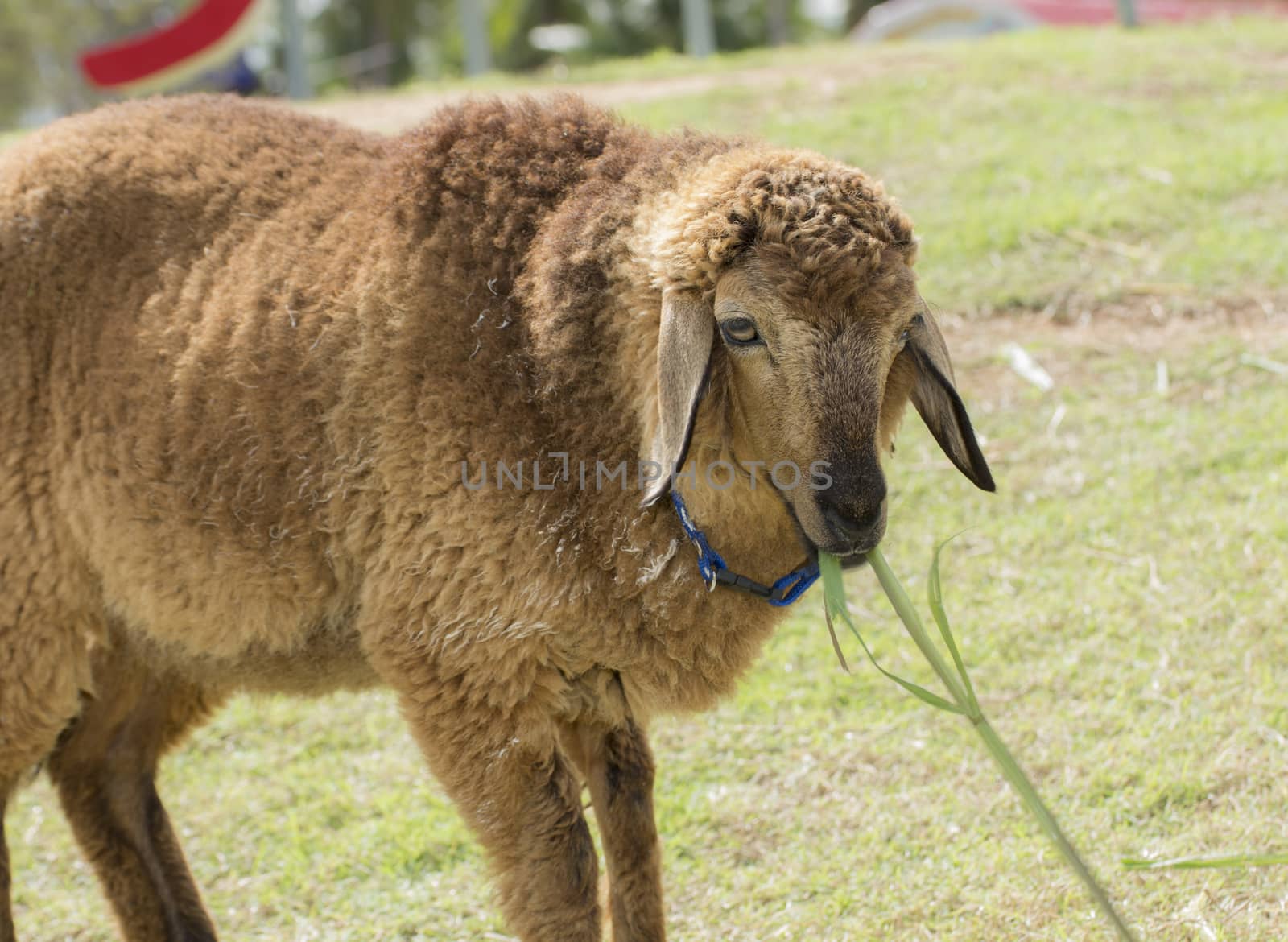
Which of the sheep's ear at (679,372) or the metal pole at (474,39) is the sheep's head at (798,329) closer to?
the sheep's ear at (679,372)

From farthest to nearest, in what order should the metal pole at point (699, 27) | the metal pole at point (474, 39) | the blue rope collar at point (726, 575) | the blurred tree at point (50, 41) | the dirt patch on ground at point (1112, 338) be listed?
the blurred tree at point (50, 41) < the metal pole at point (699, 27) < the metal pole at point (474, 39) < the dirt patch on ground at point (1112, 338) < the blue rope collar at point (726, 575)

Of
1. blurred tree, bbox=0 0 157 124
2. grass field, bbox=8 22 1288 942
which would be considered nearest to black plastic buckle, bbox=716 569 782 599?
grass field, bbox=8 22 1288 942

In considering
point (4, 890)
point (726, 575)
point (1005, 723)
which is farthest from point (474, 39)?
point (726, 575)

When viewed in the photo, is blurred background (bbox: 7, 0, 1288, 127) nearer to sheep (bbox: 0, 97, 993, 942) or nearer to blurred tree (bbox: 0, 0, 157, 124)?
blurred tree (bbox: 0, 0, 157, 124)

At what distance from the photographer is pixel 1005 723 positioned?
202 inches

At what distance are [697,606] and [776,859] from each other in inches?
58.2

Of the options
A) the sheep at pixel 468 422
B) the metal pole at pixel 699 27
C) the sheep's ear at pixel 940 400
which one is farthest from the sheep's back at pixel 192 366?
the metal pole at pixel 699 27

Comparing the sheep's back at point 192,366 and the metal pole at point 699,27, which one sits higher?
the sheep's back at point 192,366

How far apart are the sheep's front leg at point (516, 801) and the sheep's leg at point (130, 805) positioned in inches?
58.0

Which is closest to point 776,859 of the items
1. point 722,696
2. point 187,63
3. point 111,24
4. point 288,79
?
point 722,696

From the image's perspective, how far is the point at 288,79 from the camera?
16.7m

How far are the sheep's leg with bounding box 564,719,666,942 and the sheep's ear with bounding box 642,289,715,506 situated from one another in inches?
40.8

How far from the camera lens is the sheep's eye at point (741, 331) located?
3205 mm

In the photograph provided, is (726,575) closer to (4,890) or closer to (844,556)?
(844,556)
